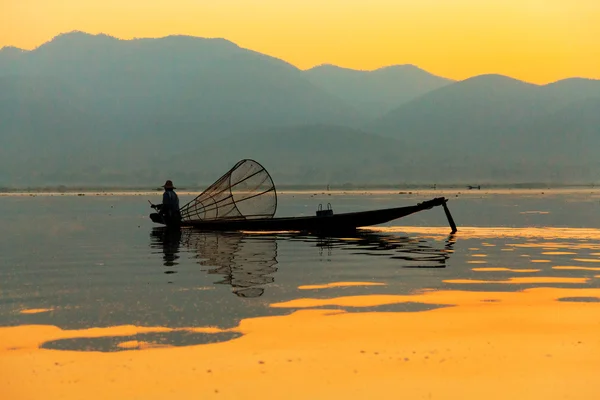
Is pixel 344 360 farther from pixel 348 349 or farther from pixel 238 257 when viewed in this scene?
pixel 238 257

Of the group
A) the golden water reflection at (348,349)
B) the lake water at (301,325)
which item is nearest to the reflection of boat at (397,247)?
the lake water at (301,325)

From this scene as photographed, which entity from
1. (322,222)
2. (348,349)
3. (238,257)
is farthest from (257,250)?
(348,349)

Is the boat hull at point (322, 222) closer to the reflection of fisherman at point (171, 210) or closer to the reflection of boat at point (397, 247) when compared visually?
the reflection of boat at point (397, 247)

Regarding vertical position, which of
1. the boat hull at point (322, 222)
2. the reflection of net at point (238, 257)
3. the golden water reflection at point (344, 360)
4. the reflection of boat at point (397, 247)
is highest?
the boat hull at point (322, 222)

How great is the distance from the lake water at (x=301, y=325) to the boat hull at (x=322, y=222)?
10.9 m

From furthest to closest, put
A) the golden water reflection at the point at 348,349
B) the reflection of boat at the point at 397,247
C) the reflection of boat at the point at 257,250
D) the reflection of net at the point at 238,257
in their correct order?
the reflection of boat at the point at 397,247, the reflection of boat at the point at 257,250, the reflection of net at the point at 238,257, the golden water reflection at the point at 348,349

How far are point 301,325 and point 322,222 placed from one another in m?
30.1

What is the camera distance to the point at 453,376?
14.6 meters

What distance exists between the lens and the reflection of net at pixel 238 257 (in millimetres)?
26781

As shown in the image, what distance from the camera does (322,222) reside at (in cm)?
4912

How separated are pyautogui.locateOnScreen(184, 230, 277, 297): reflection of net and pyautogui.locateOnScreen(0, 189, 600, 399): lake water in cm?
13

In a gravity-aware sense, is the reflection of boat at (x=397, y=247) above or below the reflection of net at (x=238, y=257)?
above

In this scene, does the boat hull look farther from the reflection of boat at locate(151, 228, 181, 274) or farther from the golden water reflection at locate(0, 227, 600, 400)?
Result: the golden water reflection at locate(0, 227, 600, 400)

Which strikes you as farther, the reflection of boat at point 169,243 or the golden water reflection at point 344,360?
the reflection of boat at point 169,243
